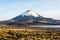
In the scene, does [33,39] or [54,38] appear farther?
[54,38]

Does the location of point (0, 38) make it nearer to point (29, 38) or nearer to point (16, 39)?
point (16, 39)

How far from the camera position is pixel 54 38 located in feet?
103

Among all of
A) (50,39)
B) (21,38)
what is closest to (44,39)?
(50,39)

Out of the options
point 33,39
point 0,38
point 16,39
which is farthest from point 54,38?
point 0,38

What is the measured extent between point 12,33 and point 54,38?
612 cm

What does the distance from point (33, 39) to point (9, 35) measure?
3.73 metres

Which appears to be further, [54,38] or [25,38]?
[54,38]

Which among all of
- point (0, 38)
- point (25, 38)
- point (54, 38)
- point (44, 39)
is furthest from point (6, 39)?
point (54, 38)

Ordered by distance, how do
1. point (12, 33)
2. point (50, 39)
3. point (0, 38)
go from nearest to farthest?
point (0, 38)
point (50, 39)
point (12, 33)

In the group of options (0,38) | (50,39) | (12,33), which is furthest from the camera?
(12,33)

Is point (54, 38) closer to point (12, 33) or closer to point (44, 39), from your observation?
point (44, 39)

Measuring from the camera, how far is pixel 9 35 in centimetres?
3061

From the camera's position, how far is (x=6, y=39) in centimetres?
2817

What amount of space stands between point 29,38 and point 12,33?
3912mm
